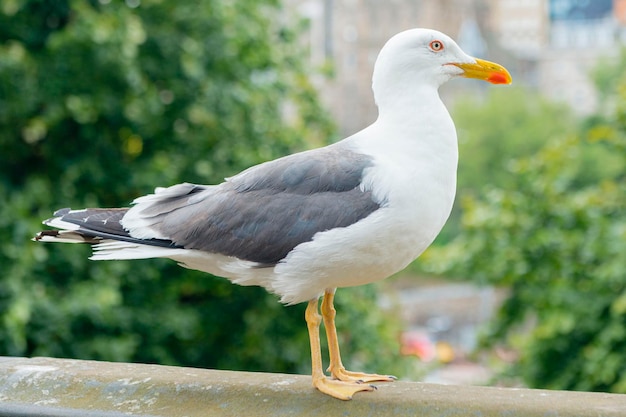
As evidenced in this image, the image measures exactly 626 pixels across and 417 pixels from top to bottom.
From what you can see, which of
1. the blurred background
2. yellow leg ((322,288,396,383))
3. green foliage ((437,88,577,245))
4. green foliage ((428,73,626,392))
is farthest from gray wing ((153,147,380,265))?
green foliage ((437,88,577,245))

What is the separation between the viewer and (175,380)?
2686 millimetres

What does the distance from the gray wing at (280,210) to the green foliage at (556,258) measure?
386 centimetres

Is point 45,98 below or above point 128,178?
above

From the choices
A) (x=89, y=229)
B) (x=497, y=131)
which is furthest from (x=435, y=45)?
(x=497, y=131)

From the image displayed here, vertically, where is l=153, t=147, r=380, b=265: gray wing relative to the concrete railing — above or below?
above

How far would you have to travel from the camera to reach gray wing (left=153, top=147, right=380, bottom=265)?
2.58 metres

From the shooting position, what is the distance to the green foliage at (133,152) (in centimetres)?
571

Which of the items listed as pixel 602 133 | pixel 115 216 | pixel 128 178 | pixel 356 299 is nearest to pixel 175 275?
pixel 128 178

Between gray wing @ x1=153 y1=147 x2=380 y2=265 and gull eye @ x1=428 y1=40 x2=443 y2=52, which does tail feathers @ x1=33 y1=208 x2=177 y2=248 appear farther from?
gull eye @ x1=428 y1=40 x2=443 y2=52

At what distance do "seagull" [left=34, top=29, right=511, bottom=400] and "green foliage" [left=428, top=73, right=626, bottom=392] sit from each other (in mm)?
3735

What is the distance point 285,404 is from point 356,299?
426cm

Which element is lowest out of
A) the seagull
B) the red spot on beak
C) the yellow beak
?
the seagull

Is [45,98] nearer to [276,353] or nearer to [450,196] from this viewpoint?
[276,353]

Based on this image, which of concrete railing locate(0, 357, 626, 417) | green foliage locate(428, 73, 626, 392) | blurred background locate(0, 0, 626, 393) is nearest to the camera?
concrete railing locate(0, 357, 626, 417)
